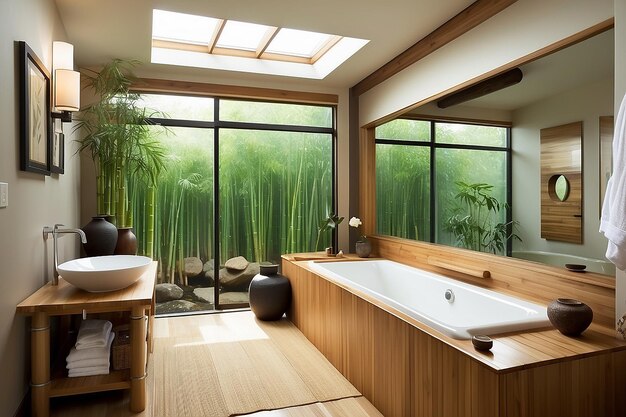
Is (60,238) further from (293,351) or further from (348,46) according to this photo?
(348,46)

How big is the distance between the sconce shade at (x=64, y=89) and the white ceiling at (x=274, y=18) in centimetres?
53

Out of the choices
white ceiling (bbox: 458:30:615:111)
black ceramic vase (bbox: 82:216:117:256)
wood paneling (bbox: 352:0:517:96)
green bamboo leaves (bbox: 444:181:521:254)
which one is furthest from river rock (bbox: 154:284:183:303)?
white ceiling (bbox: 458:30:615:111)

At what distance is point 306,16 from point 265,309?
2.61 metres

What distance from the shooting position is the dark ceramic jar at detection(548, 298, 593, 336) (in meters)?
1.87

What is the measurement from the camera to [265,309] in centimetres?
407

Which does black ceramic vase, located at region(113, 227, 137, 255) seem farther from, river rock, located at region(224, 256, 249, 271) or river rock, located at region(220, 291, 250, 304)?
river rock, located at region(220, 291, 250, 304)

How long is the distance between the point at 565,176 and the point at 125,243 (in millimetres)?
3146

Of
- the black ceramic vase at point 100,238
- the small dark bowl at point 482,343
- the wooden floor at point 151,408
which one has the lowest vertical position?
the wooden floor at point 151,408

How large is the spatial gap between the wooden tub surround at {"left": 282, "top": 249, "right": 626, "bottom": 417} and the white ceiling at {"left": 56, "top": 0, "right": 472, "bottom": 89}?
1.78 m

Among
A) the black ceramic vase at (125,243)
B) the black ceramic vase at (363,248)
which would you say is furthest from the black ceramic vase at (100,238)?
the black ceramic vase at (363,248)

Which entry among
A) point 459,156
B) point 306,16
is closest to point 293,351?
point 459,156

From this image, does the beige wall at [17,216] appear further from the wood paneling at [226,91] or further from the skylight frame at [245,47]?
the wood paneling at [226,91]

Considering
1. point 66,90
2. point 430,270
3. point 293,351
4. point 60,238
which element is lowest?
point 293,351

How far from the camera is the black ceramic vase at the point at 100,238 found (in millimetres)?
2992
